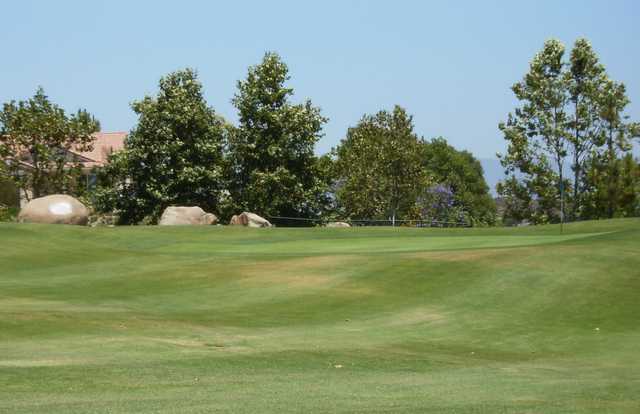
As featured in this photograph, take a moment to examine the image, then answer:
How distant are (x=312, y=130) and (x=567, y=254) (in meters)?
39.5

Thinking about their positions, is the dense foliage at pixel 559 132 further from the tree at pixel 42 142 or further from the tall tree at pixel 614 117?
the tree at pixel 42 142

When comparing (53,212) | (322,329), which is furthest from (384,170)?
(322,329)

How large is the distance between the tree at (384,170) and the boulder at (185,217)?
2303 cm

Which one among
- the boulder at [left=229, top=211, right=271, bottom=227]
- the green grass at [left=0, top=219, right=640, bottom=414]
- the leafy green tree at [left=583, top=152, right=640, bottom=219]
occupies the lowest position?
the green grass at [left=0, top=219, right=640, bottom=414]

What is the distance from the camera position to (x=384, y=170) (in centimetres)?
8106

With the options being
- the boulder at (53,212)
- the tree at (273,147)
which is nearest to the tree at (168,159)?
the tree at (273,147)

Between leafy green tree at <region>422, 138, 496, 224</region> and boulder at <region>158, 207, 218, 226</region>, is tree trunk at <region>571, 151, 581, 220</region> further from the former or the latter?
leafy green tree at <region>422, 138, 496, 224</region>

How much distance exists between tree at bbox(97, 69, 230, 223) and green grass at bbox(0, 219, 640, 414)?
26085mm

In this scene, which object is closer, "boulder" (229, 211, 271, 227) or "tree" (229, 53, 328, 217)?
"boulder" (229, 211, 271, 227)

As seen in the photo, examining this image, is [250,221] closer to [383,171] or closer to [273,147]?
[273,147]

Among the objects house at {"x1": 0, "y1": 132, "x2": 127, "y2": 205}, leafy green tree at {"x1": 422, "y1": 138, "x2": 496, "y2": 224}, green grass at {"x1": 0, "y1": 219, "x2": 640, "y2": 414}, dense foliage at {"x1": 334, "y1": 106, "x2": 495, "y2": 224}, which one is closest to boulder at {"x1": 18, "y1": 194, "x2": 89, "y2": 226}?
house at {"x1": 0, "y1": 132, "x2": 127, "y2": 205}

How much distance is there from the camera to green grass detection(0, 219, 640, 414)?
13.8 metres

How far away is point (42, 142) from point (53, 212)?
20.7m

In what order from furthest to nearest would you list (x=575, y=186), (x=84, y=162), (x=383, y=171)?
(x=84, y=162) → (x=383, y=171) → (x=575, y=186)
